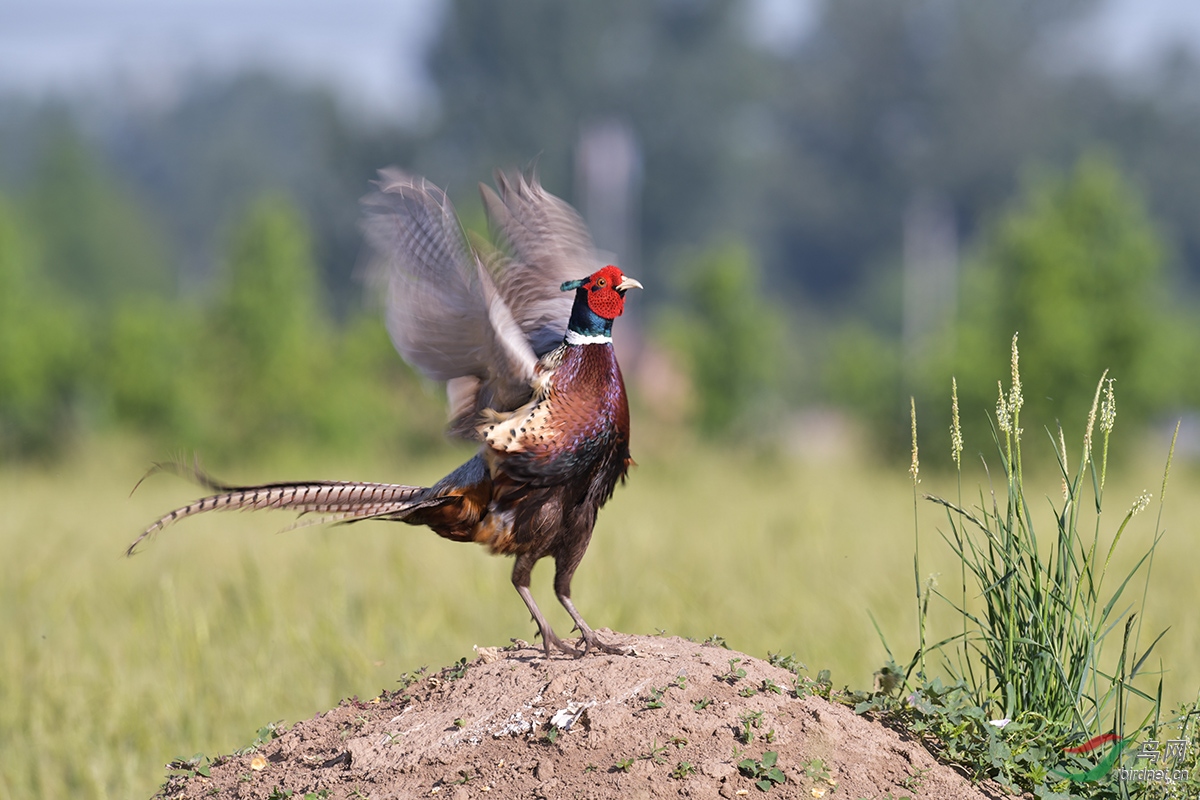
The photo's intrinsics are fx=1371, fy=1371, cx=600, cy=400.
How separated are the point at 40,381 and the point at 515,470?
13.9m

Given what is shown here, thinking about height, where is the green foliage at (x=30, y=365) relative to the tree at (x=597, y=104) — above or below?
below

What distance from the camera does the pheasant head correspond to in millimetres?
4109

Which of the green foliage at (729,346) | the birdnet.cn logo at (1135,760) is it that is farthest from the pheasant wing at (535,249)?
the green foliage at (729,346)

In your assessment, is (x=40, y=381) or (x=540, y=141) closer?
(x=40, y=381)

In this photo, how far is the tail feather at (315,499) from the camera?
4.08 m

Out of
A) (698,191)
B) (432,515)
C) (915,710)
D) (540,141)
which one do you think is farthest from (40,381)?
(698,191)

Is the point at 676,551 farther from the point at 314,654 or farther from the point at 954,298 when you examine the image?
the point at 954,298

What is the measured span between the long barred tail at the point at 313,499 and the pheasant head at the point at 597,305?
2.28ft

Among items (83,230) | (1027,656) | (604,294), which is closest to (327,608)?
(604,294)

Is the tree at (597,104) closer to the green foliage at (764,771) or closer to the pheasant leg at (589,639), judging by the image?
the pheasant leg at (589,639)

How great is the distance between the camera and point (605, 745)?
12.1ft

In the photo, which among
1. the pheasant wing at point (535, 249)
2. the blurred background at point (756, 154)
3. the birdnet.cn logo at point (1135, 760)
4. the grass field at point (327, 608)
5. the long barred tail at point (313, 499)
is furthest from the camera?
the blurred background at point (756, 154)

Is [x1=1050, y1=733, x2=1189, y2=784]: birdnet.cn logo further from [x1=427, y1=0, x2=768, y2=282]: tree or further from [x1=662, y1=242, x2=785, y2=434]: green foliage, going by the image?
[x1=427, y1=0, x2=768, y2=282]: tree

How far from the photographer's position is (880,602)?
6953 mm
